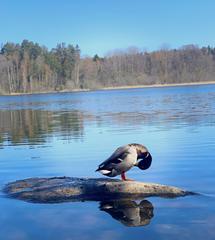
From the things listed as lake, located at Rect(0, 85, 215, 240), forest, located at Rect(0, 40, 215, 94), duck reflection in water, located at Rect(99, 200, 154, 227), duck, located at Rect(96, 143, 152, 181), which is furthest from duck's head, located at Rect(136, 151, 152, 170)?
forest, located at Rect(0, 40, 215, 94)

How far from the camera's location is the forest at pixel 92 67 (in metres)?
151

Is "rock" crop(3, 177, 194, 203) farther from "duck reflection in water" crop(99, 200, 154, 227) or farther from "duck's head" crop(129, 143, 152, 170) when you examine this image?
"duck's head" crop(129, 143, 152, 170)

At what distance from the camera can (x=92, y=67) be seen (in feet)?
555

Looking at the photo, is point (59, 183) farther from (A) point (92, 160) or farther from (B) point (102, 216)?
(A) point (92, 160)

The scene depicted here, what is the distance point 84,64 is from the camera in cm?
16525

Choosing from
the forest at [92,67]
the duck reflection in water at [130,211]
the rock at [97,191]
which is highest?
the forest at [92,67]

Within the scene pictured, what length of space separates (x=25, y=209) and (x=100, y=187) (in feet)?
5.80

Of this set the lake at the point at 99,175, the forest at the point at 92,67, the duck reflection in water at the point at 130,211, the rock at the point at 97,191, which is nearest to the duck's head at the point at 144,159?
the rock at the point at 97,191

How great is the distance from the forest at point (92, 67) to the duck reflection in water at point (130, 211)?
139262 mm

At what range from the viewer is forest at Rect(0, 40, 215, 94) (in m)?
151

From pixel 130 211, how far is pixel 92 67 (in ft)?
525

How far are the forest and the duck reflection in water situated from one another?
13926 cm

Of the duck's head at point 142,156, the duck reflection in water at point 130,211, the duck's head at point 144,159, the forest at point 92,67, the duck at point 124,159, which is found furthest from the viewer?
the forest at point 92,67

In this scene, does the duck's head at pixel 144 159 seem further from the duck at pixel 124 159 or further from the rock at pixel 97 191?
the rock at pixel 97 191
